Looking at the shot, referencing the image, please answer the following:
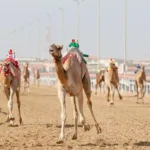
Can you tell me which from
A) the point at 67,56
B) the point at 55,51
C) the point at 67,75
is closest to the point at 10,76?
the point at 67,56

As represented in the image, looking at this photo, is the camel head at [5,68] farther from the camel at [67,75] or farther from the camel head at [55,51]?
the camel head at [55,51]

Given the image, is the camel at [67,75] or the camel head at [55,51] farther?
the camel at [67,75]

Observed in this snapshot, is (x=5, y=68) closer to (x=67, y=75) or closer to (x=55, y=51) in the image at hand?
(x=67, y=75)

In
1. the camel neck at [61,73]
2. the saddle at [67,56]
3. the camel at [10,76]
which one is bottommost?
the camel at [10,76]

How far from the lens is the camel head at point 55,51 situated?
1012 centimetres

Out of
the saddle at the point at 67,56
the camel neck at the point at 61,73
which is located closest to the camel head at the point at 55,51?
the camel neck at the point at 61,73

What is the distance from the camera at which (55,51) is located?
33.3 feet

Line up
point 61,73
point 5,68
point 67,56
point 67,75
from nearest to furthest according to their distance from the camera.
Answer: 1. point 61,73
2. point 67,75
3. point 67,56
4. point 5,68

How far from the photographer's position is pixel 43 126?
14.7 metres

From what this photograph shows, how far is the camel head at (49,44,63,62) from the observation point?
10117 millimetres

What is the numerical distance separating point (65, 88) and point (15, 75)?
4876 mm

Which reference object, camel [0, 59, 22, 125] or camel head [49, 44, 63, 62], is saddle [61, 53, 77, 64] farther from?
camel [0, 59, 22, 125]

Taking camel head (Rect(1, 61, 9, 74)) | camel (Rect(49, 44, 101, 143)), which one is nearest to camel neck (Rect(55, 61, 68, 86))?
camel (Rect(49, 44, 101, 143))

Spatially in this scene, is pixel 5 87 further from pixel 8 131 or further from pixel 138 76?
pixel 138 76
